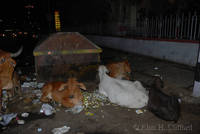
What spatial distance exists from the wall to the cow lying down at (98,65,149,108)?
3.57 meters

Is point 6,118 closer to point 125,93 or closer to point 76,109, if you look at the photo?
point 76,109

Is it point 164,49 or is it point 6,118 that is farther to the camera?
point 164,49

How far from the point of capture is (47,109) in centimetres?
308

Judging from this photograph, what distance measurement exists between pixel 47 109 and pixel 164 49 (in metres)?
5.63

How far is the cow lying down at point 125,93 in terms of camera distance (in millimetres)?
3098

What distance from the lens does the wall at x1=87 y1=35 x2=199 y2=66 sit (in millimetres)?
5951

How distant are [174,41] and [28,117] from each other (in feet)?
19.0

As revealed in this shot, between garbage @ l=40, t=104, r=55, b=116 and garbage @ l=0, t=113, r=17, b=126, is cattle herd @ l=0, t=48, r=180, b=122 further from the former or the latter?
garbage @ l=0, t=113, r=17, b=126

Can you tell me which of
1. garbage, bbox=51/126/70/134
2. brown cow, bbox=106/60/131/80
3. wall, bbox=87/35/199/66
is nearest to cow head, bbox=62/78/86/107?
garbage, bbox=51/126/70/134

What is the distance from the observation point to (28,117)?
2.95 meters

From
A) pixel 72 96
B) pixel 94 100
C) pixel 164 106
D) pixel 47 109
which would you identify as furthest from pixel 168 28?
pixel 47 109

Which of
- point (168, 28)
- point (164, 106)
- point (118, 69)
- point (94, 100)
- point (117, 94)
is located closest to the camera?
point (164, 106)

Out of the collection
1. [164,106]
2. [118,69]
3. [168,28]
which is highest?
[168,28]

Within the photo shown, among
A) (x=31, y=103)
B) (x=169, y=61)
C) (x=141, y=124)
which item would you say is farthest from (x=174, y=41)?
(x=31, y=103)
